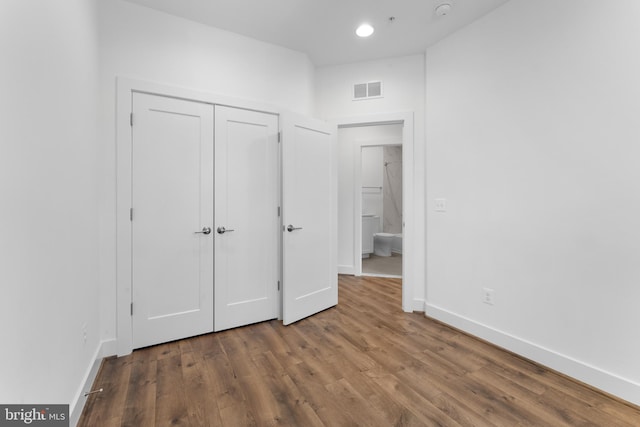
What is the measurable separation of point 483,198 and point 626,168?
36.2 inches

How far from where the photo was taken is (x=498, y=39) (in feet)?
7.86

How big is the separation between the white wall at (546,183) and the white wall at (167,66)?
174cm

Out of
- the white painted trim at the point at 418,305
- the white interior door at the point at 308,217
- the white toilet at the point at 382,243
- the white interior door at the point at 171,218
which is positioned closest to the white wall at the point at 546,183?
the white painted trim at the point at 418,305

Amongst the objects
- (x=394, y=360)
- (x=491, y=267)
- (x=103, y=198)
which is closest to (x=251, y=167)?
(x=103, y=198)

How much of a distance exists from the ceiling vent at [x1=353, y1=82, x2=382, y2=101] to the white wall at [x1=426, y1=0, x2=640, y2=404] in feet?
2.11

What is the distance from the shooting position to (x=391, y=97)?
10.6 ft

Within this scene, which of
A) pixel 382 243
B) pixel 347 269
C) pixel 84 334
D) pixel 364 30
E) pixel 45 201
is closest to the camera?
pixel 45 201

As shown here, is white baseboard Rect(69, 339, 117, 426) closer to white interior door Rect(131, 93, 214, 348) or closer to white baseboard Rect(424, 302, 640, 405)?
white interior door Rect(131, 93, 214, 348)

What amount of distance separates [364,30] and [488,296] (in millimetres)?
2708

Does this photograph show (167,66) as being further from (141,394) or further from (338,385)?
(338,385)

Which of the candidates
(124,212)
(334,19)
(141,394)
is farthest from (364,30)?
(141,394)

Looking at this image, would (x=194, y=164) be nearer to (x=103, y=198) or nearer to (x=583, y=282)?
(x=103, y=198)

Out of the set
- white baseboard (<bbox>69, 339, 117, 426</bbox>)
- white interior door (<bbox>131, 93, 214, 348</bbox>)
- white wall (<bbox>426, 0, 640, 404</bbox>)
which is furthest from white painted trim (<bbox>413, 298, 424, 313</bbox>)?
white baseboard (<bbox>69, 339, 117, 426</bbox>)

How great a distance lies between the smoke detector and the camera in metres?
2.37
